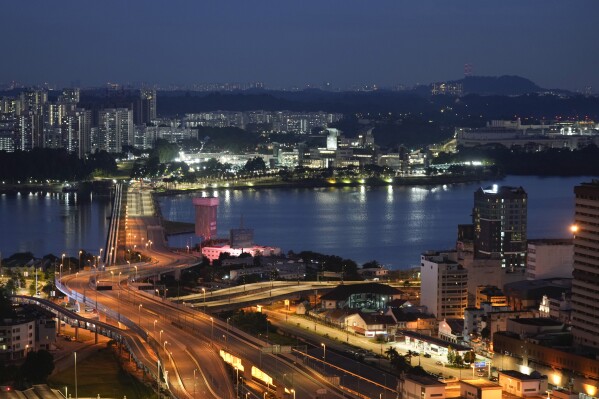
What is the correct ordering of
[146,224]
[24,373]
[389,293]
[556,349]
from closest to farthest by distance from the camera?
[24,373] < [556,349] < [389,293] < [146,224]

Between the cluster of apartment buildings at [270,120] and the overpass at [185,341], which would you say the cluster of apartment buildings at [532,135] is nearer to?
the cluster of apartment buildings at [270,120]

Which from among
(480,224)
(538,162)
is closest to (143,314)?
(480,224)

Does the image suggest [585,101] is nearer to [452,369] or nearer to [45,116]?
[45,116]

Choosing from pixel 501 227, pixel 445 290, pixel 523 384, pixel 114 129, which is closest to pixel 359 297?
pixel 445 290

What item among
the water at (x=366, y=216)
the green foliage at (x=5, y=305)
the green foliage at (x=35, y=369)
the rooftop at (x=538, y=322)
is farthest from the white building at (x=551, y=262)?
the green foliage at (x=35, y=369)

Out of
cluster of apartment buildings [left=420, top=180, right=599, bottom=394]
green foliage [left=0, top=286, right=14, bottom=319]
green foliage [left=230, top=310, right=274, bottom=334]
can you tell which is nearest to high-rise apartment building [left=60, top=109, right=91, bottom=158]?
cluster of apartment buildings [left=420, top=180, right=599, bottom=394]

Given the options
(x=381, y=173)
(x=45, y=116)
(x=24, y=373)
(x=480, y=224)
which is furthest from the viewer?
(x=45, y=116)

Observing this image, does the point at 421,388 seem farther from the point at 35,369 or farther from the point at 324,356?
the point at 35,369
